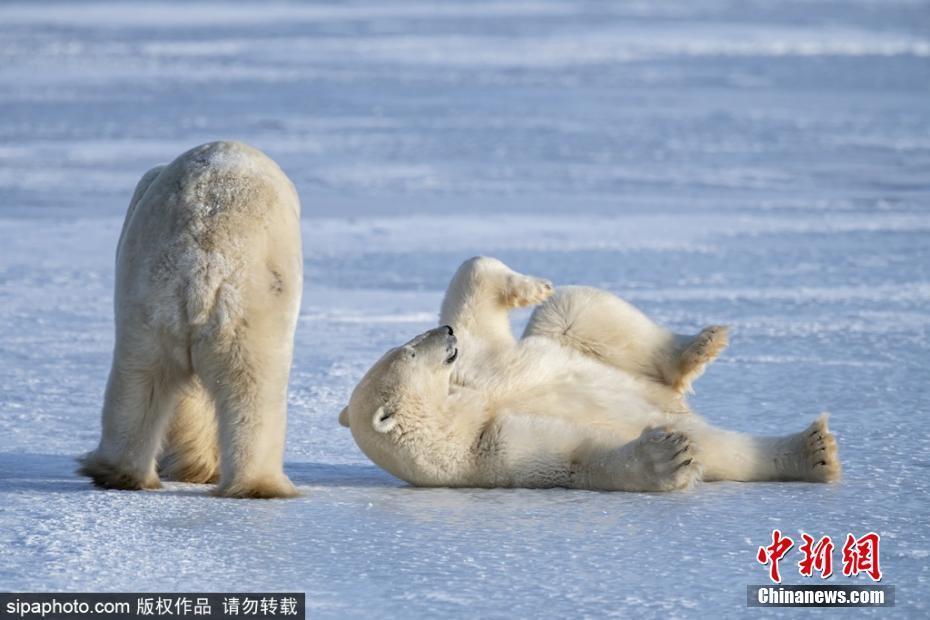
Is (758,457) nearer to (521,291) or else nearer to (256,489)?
(521,291)

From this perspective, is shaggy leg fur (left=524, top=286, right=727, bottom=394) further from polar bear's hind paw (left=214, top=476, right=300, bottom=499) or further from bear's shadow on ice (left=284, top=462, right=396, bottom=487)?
polar bear's hind paw (left=214, top=476, right=300, bottom=499)

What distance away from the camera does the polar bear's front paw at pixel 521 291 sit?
15.0ft

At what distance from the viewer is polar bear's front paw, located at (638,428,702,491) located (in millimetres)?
3850

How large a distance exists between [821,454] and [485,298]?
3.58 ft

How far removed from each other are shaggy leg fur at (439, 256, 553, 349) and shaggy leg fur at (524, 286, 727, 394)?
13 centimetres

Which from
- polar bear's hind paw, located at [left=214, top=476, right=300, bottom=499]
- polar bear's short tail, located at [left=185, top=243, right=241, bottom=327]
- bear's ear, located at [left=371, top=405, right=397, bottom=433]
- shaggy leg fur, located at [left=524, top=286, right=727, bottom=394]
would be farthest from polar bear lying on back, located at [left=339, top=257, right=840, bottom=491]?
polar bear's short tail, located at [left=185, top=243, right=241, bottom=327]

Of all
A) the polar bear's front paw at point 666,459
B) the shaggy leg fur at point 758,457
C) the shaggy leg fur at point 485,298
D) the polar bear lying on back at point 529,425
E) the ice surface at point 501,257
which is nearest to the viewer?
the ice surface at point 501,257

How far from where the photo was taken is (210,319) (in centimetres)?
372

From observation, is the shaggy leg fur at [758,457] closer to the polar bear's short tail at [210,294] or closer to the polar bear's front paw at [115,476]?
the polar bear's short tail at [210,294]

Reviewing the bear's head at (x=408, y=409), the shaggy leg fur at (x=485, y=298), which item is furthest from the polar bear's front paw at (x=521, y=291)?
the bear's head at (x=408, y=409)

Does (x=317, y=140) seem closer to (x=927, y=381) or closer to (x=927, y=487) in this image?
(x=927, y=381)

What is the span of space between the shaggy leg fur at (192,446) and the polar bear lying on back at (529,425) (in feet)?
1.21

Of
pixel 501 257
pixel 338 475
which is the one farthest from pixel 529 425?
pixel 501 257

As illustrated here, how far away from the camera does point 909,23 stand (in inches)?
965
